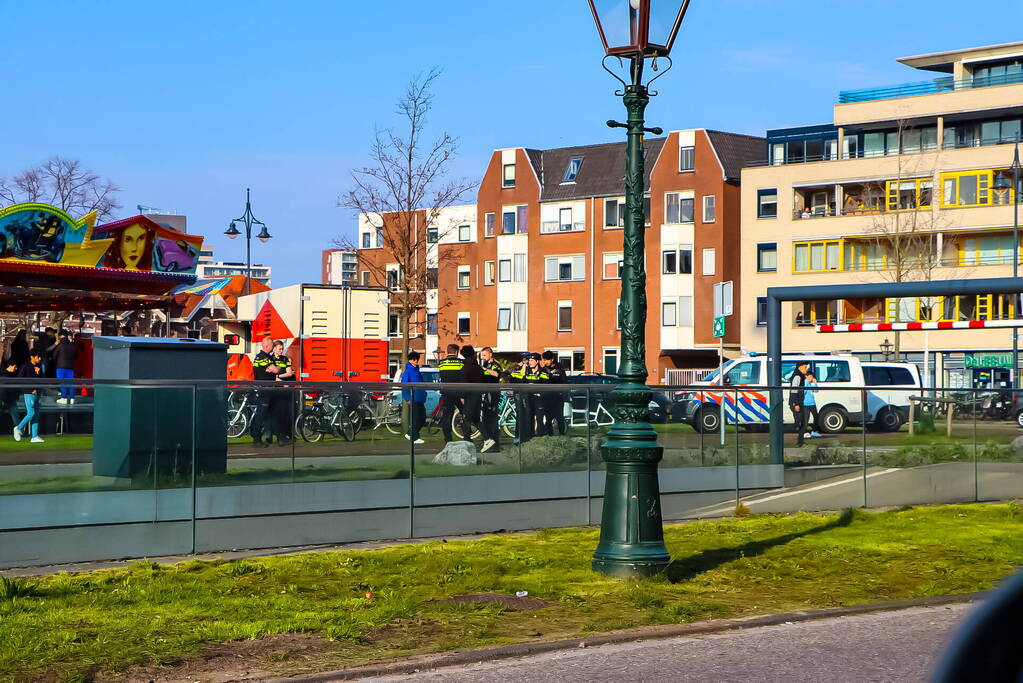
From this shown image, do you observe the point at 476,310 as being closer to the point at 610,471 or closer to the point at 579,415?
the point at 579,415

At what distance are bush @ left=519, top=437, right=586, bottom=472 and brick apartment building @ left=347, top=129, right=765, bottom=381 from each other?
52.4 m

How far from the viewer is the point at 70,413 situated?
38.1ft

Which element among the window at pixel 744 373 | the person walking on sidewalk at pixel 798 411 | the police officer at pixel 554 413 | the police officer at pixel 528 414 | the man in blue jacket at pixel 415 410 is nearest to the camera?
the man in blue jacket at pixel 415 410

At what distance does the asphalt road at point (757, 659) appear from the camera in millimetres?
7047

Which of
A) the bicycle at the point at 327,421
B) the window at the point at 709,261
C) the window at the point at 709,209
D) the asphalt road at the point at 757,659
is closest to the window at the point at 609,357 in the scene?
the window at the point at 709,261

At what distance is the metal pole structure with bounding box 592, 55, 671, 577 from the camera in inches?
398

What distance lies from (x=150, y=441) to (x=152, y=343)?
80.3 inches

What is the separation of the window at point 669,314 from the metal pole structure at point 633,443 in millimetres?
64052

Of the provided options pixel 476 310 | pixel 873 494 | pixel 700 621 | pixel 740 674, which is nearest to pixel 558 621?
pixel 700 621

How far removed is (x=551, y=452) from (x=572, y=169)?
2588 inches

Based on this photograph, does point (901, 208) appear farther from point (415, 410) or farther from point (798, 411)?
point (415, 410)

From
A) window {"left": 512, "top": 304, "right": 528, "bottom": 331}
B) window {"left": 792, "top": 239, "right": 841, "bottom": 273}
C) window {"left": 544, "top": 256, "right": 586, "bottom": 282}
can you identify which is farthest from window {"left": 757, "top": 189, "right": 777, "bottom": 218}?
window {"left": 512, "top": 304, "right": 528, "bottom": 331}

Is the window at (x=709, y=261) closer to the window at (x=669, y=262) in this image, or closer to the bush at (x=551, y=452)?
the window at (x=669, y=262)

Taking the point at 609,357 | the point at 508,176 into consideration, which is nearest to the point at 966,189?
the point at 609,357
